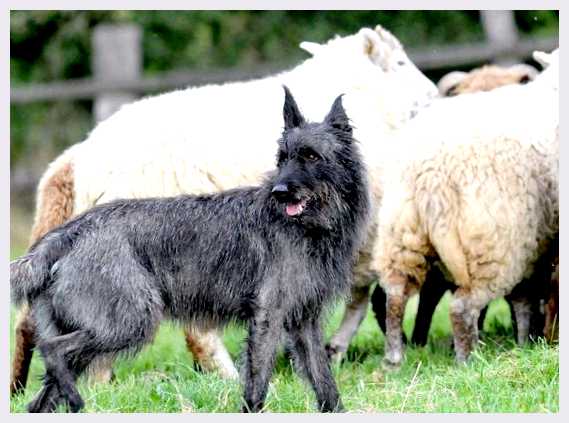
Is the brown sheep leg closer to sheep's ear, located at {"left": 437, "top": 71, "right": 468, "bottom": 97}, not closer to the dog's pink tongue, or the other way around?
the dog's pink tongue

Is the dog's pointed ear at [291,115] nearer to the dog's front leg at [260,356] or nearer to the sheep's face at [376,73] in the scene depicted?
the dog's front leg at [260,356]

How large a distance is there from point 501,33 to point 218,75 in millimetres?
3881

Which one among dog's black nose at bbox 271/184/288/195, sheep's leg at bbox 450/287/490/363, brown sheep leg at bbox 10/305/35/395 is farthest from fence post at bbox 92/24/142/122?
dog's black nose at bbox 271/184/288/195

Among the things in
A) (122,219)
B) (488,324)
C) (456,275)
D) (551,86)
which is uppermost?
(551,86)

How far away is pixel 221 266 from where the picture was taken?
6.57 m

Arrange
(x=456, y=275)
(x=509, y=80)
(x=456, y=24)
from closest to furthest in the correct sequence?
(x=456, y=275) → (x=509, y=80) → (x=456, y=24)

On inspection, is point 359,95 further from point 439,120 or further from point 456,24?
point 456,24

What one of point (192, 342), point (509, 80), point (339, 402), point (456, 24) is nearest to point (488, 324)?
point (509, 80)

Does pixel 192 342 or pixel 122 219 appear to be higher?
pixel 122 219

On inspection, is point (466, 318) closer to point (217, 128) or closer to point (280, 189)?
point (217, 128)

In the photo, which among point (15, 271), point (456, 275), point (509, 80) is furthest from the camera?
point (509, 80)

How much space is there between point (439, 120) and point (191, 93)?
6.31ft

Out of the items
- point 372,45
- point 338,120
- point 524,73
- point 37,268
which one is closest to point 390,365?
point 338,120

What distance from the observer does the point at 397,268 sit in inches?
333
